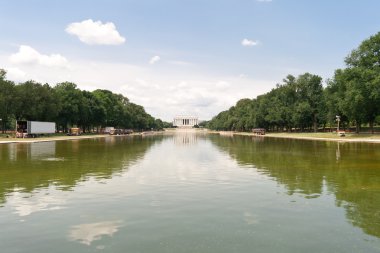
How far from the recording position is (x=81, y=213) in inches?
540

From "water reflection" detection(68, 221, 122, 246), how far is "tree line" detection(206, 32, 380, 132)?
7932 centimetres

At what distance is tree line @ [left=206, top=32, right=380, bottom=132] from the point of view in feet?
284

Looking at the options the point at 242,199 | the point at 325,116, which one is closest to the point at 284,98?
the point at 325,116

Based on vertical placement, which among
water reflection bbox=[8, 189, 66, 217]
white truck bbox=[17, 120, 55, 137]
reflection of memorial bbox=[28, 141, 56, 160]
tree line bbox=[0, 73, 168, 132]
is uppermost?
tree line bbox=[0, 73, 168, 132]

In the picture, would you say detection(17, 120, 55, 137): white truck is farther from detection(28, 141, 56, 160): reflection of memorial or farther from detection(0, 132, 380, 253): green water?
detection(0, 132, 380, 253): green water

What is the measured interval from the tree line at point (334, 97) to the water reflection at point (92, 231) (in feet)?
260

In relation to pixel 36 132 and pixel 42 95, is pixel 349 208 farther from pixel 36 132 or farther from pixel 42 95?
pixel 42 95

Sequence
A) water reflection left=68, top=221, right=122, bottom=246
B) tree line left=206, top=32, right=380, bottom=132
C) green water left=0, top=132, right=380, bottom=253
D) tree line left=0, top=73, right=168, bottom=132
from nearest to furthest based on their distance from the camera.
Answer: green water left=0, top=132, right=380, bottom=253 → water reflection left=68, top=221, right=122, bottom=246 → tree line left=206, top=32, right=380, bottom=132 → tree line left=0, top=73, right=168, bottom=132

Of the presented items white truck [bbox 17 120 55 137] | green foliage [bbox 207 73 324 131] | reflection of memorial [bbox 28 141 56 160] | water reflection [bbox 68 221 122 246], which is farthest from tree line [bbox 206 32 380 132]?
water reflection [bbox 68 221 122 246]

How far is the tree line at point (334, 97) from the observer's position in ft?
284

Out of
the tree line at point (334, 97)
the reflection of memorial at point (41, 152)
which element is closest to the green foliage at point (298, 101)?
the tree line at point (334, 97)

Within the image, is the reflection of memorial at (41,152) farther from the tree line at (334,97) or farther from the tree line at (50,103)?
the tree line at (334,97)

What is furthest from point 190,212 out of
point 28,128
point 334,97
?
point 334,97

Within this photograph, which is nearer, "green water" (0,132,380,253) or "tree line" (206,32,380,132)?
"green water" (0,132,380,253)
